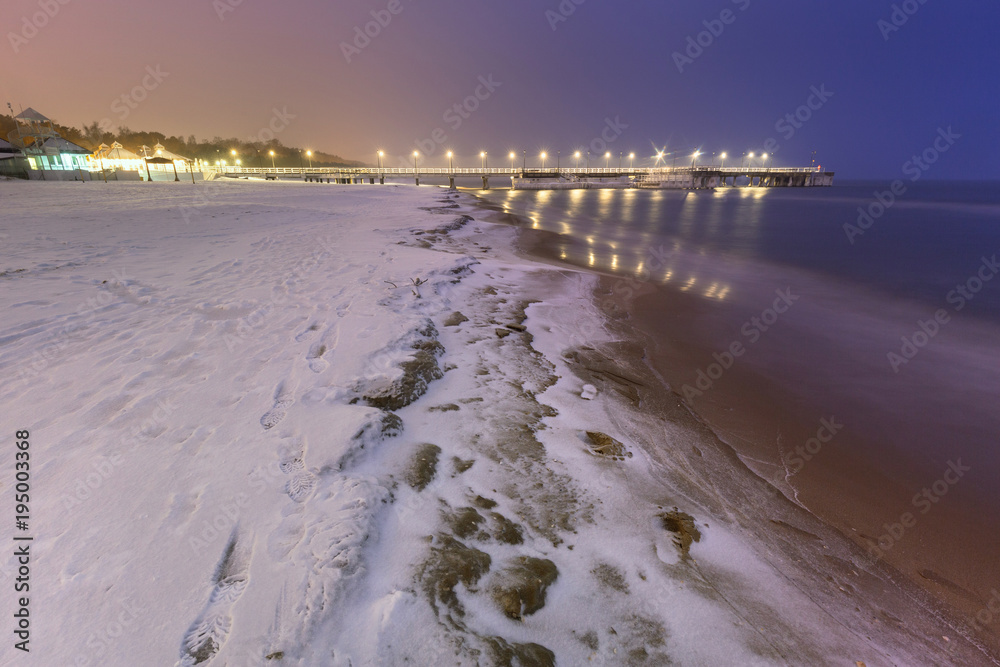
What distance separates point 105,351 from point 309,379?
3.03 m

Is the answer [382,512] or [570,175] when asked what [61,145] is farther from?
[570,175]

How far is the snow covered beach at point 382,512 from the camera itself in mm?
2672

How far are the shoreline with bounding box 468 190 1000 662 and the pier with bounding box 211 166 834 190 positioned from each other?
274ft

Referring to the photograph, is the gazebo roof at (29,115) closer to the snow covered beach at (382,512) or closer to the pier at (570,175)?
the pier at (570,175)

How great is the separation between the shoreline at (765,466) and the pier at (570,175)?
83631mm

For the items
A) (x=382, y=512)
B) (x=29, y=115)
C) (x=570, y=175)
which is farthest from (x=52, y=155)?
(x=570, y=175)

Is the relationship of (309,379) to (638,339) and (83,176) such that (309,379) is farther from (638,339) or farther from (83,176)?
(83,176)

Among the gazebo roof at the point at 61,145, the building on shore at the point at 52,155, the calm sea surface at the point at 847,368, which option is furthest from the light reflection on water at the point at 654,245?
the gazebo roof at the point at 61,145

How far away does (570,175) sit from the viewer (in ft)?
363

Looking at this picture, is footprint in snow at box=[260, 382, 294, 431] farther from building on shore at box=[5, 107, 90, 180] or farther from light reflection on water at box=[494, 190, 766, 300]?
building on shore at box=[5, 107, 90, 180]

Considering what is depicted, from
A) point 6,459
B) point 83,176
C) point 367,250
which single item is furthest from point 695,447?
point 83,176

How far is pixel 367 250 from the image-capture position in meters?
13.7

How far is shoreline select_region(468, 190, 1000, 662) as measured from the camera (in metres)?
3.83

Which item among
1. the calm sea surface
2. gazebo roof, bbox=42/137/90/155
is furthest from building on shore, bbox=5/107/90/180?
the calm sea surface
